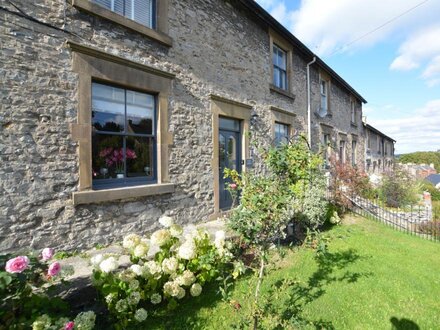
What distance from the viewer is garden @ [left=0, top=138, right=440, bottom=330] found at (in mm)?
2467

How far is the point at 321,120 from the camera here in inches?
499

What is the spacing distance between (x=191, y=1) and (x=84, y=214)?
512 cm

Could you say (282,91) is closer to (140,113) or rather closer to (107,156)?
(140,113)

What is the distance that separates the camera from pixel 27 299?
2.33 meters

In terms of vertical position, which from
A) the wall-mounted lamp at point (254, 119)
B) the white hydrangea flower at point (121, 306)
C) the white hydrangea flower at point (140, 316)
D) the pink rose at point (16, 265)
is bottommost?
the white hydrangea flower at point (140, 316)

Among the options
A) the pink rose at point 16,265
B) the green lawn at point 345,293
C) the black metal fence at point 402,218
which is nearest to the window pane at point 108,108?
the pink rose at point 16,265

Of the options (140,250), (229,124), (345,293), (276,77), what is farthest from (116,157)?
(276,77)

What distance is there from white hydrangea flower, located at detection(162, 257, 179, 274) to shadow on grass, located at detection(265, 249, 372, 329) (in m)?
1.18

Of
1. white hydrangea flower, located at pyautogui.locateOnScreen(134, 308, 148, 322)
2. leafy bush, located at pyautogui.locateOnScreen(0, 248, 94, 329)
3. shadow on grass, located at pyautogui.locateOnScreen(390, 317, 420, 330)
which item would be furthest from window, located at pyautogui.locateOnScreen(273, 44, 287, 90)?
leafy bush, located at pyautogui.locateOnScreen(0, 248, 94, 329)

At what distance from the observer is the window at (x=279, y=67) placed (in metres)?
9.52

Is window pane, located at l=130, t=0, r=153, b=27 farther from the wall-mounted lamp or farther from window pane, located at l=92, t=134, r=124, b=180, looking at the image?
the wall-mounted lamp

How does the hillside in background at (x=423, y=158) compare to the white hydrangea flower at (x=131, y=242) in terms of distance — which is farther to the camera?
the hillside in background at (x=423, y=158)

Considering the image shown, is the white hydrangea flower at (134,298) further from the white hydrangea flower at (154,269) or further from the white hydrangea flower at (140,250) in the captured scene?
the white hydrangea flower at (140,250)

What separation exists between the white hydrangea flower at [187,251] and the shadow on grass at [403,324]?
2560 millimetres
